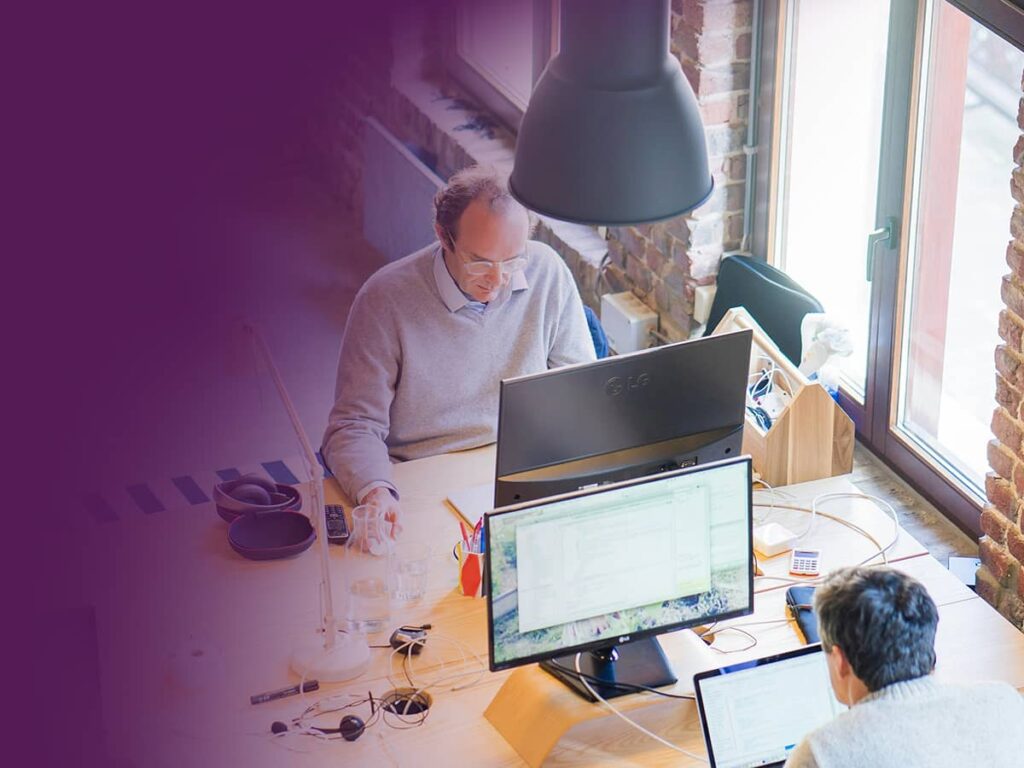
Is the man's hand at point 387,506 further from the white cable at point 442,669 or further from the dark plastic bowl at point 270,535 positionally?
the white cable at point 442,669

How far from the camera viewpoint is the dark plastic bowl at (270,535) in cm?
261

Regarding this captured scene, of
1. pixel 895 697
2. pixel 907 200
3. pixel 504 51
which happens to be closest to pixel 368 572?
pixel 895 697

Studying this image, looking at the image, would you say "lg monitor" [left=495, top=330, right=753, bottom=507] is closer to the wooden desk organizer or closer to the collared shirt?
the wooden desk organizer

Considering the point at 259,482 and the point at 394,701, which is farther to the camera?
the point at 259,482

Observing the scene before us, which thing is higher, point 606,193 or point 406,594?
point 606,193

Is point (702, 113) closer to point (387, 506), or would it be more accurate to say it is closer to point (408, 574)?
point (387, 506)

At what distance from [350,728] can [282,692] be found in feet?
0.51

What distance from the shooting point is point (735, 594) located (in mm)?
2264

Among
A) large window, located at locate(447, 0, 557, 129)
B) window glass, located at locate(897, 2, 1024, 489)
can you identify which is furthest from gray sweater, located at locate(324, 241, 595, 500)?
large window, located at locate(447, 0, 557, 129)

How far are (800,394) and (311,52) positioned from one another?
295cm

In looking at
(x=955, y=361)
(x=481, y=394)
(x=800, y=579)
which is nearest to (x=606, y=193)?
(x=800, y=579)

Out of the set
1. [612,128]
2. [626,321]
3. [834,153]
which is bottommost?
[626,321]

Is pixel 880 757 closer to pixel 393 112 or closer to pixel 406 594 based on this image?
pixel 406 594

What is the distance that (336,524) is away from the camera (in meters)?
2.69
